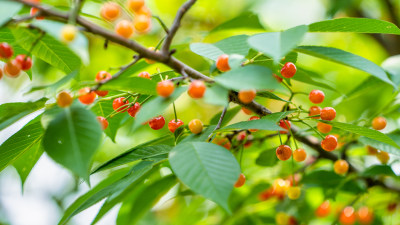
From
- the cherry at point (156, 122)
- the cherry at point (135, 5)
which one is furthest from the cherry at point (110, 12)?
the cherry at point (156, 122)

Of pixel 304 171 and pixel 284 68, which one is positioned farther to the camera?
pixel 304 171

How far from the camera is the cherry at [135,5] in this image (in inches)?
36.7

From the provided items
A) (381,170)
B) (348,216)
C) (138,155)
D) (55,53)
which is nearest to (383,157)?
(381,170)

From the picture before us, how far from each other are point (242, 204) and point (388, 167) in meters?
0.68

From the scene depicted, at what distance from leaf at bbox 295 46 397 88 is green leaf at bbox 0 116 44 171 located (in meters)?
0.75

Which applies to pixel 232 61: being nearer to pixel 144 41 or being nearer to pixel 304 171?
pixel 304 171

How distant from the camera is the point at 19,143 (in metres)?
1.13

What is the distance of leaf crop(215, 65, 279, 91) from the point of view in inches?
30.7

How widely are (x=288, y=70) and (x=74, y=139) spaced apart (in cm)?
60

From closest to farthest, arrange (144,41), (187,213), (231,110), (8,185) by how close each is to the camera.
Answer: (231,110) → (187,213) → (144,41) → (8,185)

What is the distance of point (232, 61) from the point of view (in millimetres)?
944

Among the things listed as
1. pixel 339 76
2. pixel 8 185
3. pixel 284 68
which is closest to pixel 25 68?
pixel 284 68

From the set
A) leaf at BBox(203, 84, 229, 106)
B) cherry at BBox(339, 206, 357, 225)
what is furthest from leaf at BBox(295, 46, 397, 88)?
cherry at BBox(339, 206, 357, 225)

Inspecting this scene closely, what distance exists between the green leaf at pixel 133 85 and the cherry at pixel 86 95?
55mm
